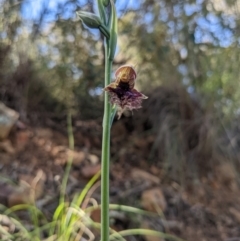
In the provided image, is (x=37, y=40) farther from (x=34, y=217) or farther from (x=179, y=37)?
(x=34, y=217)

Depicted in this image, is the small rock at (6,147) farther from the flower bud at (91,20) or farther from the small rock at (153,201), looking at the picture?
the flower bud at (91,20)

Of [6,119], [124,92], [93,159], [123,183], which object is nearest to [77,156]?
[93,159]

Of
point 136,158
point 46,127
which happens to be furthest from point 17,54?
point 136,158

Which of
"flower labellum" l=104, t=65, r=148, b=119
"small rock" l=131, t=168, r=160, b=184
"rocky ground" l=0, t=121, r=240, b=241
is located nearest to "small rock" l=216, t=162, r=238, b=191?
"rocky ground" l=0, t=121, r=240, b=241

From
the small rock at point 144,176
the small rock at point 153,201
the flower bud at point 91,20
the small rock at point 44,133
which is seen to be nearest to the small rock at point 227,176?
the small rock at point 144,176

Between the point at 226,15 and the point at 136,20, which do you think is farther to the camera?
the point at 136,20

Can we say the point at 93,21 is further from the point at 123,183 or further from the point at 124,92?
the point at 123,183
